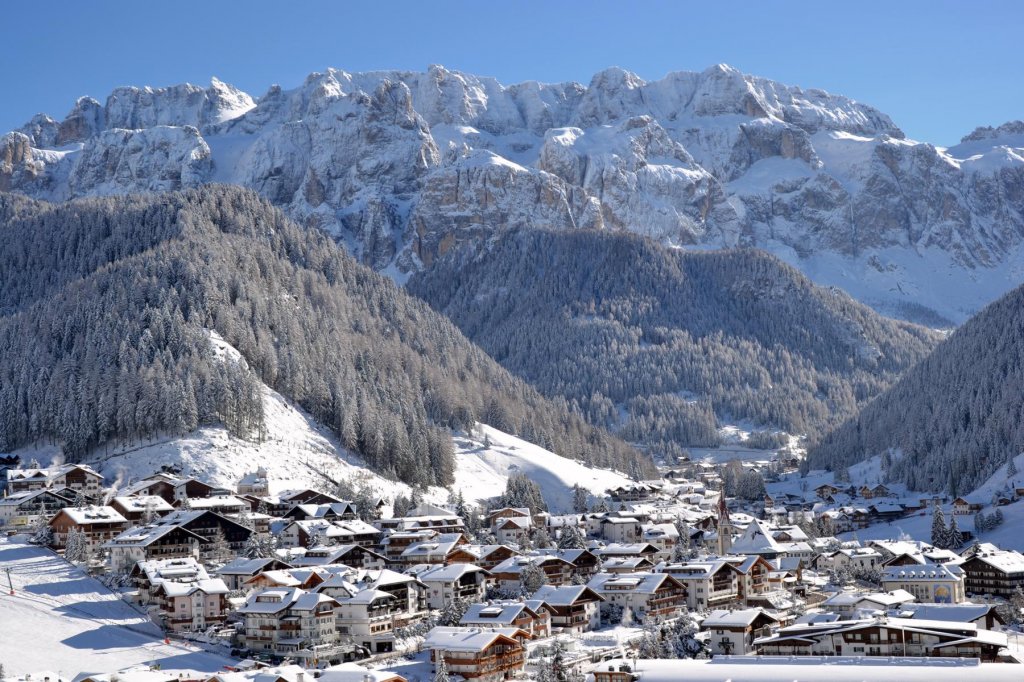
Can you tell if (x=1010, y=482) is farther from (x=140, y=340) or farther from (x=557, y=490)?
(x=140, y=340)

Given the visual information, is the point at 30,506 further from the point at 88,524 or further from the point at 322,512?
the point at 322,512

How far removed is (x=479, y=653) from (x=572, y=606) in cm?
1637

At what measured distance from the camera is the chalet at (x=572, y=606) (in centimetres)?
10044

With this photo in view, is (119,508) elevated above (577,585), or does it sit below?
above

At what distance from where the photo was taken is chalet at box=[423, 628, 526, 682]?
85.3 m

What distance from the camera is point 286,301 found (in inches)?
7815

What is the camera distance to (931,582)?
114 meters

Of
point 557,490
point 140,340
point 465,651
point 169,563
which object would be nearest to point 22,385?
point 140,340

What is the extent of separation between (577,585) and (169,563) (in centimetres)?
3012

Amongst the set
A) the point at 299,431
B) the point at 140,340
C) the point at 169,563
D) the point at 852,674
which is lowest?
the point at 852,674

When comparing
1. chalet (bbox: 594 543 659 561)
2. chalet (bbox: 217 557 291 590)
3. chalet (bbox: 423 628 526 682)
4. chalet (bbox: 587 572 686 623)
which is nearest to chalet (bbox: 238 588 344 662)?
Result: chalet (bbox: 423 628 526 682)

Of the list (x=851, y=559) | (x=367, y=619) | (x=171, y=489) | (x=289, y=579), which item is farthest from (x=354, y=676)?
(x=851, y=559)

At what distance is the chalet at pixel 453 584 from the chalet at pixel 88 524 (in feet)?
88.0

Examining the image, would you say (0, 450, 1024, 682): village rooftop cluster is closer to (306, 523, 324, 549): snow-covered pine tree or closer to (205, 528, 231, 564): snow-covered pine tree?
(205, 528, 231, 564): snow-covered pine tree
